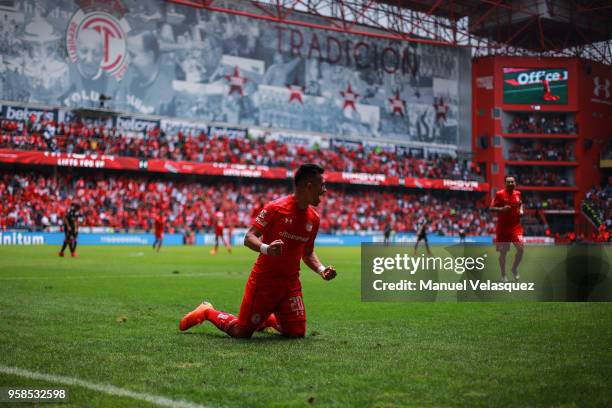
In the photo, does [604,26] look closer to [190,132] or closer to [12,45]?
[190,132]

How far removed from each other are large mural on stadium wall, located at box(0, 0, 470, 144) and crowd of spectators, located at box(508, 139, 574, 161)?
6.17 meters

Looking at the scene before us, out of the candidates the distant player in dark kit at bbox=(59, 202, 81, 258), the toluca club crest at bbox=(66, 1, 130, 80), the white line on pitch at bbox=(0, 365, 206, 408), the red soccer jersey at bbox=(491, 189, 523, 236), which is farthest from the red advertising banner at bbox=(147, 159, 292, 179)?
the white line on pitch at bbox=(0, 365, 206, 408)

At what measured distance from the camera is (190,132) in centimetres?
5622

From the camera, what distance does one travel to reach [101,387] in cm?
537

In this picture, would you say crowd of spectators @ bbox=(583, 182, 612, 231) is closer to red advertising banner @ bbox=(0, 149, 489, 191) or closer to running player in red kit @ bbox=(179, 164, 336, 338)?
red advertising banner @ bbox=(0, 149, 489, 191)

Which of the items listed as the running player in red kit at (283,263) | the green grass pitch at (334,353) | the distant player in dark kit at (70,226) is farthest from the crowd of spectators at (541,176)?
the running player in red kit at (283,263)

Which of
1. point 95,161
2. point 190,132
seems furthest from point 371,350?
point 190,132

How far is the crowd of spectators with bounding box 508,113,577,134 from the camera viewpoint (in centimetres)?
7012

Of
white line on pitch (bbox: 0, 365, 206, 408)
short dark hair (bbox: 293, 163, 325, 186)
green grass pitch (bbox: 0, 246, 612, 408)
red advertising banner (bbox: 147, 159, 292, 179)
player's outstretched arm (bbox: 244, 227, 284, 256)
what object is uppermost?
red advertising banner (bbox: 147, 159, 292, 179)

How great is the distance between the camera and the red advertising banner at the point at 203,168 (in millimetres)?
45584

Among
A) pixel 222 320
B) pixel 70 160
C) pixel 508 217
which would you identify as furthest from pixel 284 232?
pixel 70 160

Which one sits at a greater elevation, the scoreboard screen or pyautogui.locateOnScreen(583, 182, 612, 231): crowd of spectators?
the scoreboard screen

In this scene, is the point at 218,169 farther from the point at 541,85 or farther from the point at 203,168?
the point at 541,85

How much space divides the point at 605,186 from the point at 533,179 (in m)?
7.28
